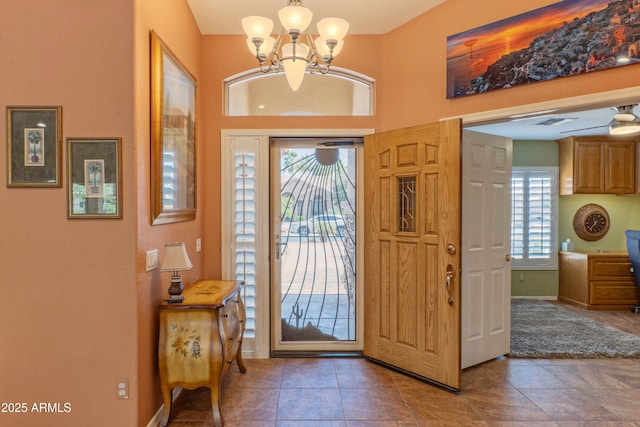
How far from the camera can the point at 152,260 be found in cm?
241

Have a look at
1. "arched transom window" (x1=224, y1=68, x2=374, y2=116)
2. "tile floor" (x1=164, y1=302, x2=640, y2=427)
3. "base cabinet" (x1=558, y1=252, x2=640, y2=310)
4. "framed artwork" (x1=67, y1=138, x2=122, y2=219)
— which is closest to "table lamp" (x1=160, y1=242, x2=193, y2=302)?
"framed artwork" (x1=67, y1=138, x2=122, y2=219)

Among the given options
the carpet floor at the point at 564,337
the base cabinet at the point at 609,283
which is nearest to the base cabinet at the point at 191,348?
the carpet floor at the point at 564,337

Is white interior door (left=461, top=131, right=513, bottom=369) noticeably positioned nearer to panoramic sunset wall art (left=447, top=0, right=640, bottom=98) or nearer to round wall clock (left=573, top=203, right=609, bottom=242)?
panoramic sunset wall art (left=447, top=0, right=640, bottom=98)

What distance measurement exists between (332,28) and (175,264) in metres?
1.85

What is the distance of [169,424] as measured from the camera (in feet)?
8.30

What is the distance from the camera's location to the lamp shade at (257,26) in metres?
2.13

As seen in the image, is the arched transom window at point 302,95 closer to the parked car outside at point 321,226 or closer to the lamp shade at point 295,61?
the parked car outside at point 321,226

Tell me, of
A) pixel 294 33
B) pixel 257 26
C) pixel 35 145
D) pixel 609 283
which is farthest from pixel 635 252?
pixel 35 145

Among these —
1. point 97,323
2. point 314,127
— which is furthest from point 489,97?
point 97,323

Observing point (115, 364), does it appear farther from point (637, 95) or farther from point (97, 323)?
point (637, 95)

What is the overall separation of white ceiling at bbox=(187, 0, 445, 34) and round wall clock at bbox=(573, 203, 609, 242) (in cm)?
483

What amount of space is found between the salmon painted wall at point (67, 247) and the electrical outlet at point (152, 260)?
0.15 m

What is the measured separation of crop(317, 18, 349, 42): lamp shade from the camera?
216 cm

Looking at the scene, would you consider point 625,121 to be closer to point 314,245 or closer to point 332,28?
point 314,245
